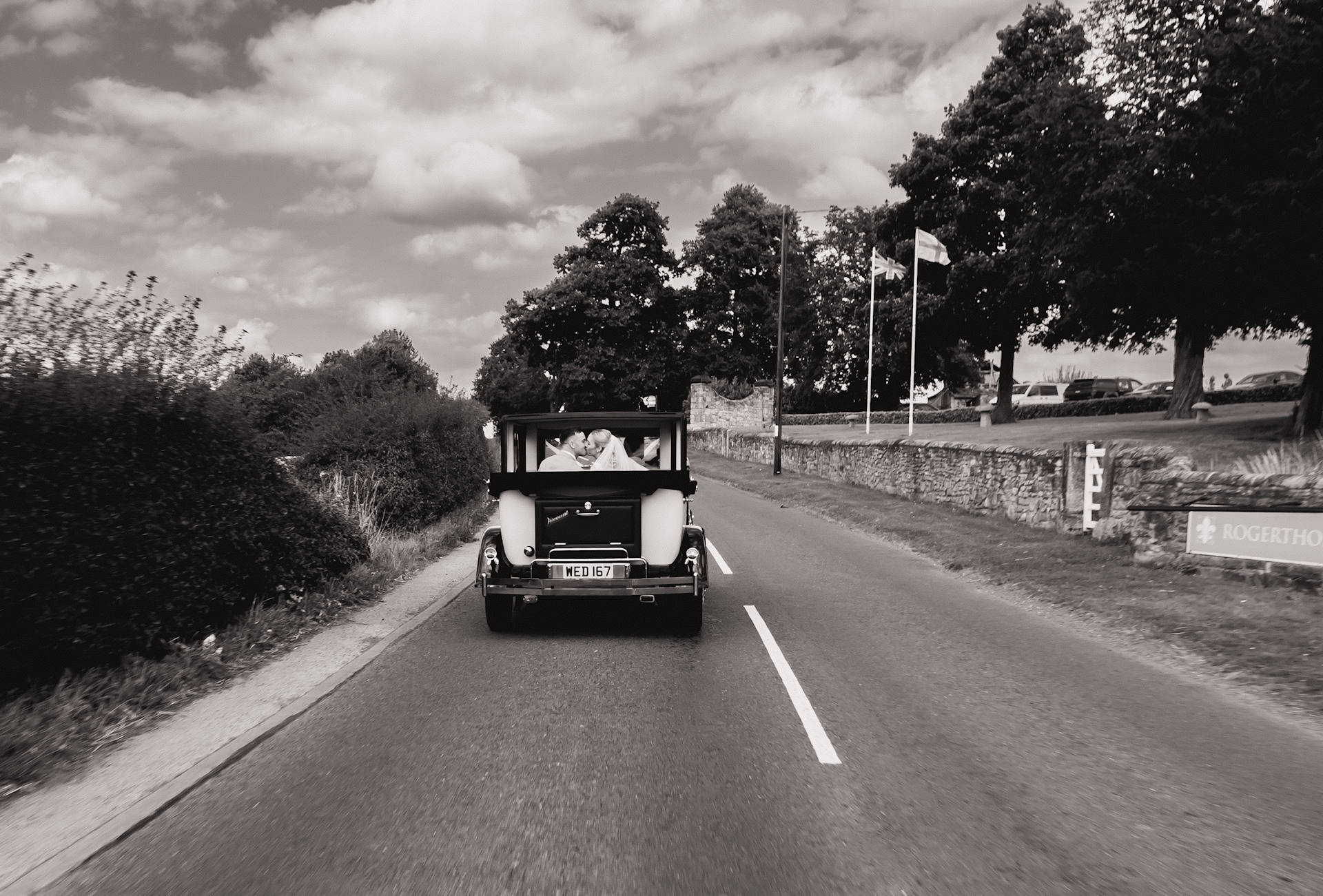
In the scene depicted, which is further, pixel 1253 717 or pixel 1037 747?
pixel 1253 717

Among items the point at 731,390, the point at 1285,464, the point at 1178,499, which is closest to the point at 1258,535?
the point at 1178,499

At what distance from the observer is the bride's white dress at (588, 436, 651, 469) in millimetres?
8744

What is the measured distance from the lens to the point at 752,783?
14.6 ft

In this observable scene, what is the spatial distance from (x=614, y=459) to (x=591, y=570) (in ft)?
4.23

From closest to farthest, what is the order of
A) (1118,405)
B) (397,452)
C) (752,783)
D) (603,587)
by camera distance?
(752,783)
(603,587)
(397,452)
(1118,405)

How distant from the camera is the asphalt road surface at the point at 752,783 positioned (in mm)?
3490

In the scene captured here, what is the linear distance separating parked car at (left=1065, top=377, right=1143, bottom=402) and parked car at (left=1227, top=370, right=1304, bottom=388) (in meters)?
5.61

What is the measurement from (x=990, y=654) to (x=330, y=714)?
5.06 meters

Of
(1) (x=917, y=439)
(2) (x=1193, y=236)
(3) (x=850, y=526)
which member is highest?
(2) (x=1193, y=236)

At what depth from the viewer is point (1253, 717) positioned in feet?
19.1

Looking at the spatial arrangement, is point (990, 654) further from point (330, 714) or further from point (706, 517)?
point (706, 517)

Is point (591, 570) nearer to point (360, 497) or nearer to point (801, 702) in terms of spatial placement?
point (801, 702)

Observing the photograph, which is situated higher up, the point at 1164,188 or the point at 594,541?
the point at 1164,188

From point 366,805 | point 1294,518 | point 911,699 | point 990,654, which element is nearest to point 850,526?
point 1294,518
